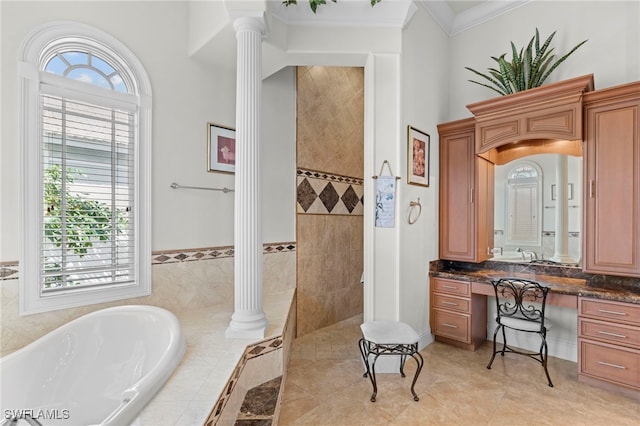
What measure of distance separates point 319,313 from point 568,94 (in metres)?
3.08

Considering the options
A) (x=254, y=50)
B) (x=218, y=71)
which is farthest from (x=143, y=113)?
(x=254, y=50)

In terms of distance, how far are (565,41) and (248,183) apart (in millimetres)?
3143

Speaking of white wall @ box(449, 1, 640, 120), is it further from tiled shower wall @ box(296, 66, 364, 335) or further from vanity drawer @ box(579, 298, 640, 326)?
vanity drawer @ box(579, 298, 640, 326)

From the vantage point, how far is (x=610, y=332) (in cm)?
217

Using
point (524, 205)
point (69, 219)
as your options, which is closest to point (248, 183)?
point (69, 219)

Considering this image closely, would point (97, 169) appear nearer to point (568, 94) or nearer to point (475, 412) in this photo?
point (475, 412)

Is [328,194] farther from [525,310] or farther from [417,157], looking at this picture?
[525,310]

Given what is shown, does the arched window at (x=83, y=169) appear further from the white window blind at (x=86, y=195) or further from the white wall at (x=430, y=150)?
the white wall at (x=430, y=150)

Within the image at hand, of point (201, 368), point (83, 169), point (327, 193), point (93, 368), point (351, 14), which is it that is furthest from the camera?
point (327, 193)

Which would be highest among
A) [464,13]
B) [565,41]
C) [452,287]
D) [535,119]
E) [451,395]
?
[464,13]

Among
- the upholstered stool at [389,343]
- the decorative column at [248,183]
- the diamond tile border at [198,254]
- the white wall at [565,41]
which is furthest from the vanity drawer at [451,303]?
the white wall at [565,41]

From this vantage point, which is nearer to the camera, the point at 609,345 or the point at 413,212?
the point at 609,345

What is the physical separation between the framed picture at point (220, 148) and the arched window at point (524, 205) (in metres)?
2.81

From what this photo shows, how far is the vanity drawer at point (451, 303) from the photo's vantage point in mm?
2865
